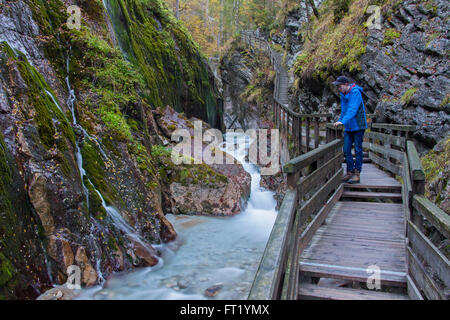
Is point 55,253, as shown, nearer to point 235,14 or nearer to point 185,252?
point 185,252

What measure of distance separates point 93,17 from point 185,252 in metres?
7.47

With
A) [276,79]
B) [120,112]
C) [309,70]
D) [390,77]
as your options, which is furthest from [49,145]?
[276,79]

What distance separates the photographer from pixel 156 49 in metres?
15.2

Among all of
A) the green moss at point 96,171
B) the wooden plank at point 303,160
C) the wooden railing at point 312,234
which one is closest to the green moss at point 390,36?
the wooden railing at point 312,234

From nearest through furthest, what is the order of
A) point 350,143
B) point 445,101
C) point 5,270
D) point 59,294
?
point 5,270 → point 59,294 → point 350,143 → point 445,101

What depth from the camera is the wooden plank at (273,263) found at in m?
2.08

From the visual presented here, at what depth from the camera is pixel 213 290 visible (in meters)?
5.68

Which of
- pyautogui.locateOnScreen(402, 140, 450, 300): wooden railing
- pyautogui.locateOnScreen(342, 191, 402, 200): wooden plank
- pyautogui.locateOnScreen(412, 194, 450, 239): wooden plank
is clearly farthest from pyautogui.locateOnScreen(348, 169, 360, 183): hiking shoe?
pyautogui.locateOnScreen(412, 194, 450, 239): wooden plank

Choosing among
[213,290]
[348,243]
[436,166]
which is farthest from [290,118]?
[348,243]

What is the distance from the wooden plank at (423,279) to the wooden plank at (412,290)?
5cm

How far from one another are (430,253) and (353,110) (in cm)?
367

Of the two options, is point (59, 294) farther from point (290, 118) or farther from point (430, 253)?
point (290, 118)

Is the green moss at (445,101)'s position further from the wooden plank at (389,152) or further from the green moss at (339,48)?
the green moss at (339,48)

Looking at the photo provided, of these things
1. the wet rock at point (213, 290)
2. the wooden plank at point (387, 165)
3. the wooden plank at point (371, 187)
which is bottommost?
the wet rock at point (213, 290)
